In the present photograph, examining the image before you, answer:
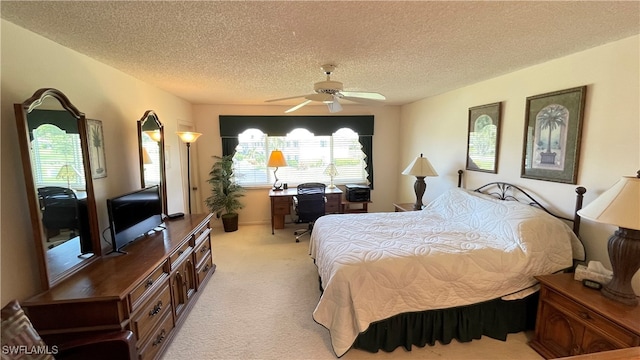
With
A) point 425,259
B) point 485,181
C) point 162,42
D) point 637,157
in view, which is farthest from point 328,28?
point 485,181

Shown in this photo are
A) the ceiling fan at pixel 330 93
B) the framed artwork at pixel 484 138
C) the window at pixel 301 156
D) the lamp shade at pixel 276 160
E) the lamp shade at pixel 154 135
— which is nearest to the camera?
the ceiling fan at pixel 330 93

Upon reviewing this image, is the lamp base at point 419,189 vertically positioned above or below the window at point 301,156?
below

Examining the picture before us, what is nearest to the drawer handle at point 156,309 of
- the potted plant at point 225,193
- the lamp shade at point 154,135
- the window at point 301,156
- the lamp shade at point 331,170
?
the lamp shade at point 154,135

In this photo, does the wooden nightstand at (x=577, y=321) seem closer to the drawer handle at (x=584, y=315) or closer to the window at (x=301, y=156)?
the drawer handle at (x=584, y=315)

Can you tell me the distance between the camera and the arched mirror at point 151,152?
2771 millimetres

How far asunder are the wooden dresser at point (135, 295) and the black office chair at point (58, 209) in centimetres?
34

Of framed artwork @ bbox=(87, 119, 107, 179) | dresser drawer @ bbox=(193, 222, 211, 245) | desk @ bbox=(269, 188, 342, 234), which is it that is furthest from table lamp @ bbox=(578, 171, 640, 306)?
framed artwork @ bbox=(87, 119, 107, 179)

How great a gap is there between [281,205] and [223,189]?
43.3 inches

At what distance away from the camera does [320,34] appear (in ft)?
5.98

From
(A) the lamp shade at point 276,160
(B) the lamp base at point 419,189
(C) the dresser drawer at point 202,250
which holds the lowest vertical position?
(C) the dresser drawer at point 202,250

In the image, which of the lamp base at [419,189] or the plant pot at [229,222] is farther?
the plant pot at [229,222]

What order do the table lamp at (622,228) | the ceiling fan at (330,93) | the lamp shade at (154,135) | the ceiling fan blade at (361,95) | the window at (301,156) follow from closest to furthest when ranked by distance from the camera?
the table lamp at (622,228) < the ceiling fan at (330,93) < the ceiling fan blade at (361,95) < the lamp shade at (154,135) < the window at (301,156)

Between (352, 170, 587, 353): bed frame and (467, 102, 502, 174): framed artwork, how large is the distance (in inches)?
41.4

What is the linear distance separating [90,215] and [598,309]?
350 cm
